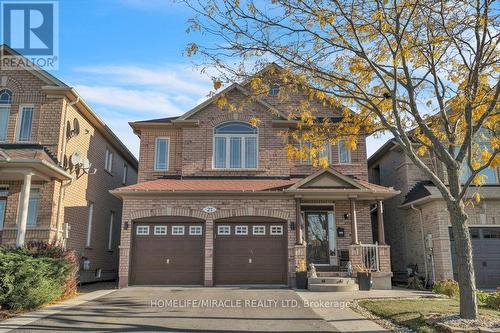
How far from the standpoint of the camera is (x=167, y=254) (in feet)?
51.9

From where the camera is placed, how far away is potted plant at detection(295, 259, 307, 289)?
576 inches

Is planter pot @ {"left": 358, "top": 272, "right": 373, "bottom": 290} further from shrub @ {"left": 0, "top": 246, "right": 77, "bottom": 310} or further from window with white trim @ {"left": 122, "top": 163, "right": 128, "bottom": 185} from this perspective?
window with white trim @ {"left": 122, "top": 163, "right": 128, "bottom": 185}

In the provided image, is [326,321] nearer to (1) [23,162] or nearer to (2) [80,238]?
(1) [23,162]

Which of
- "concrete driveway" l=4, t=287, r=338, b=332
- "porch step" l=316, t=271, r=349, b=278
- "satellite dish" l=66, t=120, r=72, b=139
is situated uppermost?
"satellite dish" l=66, t=120, r=72, b=139

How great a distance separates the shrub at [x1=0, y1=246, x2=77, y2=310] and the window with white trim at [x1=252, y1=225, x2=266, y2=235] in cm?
675

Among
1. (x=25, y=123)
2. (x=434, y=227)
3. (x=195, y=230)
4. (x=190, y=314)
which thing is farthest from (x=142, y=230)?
(x=434, y=227)

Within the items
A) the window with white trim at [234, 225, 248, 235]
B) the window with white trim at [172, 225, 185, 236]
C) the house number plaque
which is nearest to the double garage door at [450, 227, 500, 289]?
the window with white trim at [234, 225, 248, 235]

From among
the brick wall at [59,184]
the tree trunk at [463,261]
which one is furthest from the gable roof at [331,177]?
the brick wall at [59,184]

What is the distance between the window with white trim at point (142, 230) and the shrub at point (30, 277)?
4.21 m

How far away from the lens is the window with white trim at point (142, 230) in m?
15.9

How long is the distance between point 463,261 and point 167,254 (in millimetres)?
10424

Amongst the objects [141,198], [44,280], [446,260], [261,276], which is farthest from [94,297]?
[446,260]

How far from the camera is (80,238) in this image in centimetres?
1720

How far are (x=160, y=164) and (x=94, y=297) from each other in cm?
659
